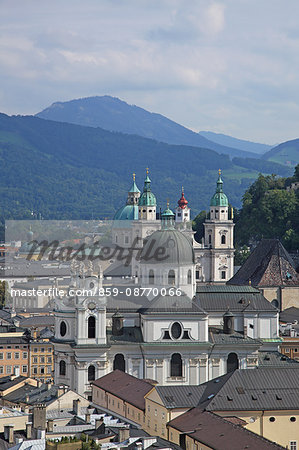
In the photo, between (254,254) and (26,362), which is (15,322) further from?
(254,254)

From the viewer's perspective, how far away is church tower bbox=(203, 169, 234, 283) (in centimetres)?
13762

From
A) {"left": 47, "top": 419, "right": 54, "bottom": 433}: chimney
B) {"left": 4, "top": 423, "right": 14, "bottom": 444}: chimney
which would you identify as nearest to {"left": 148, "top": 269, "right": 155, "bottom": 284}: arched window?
{"left": 47, "top": 419, "right": 54, "bottom": 433}: chimney

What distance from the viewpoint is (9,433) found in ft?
188

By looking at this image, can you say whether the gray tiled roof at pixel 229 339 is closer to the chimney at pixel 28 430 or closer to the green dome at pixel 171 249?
the green dome at pixel 171 249

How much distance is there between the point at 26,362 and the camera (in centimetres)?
9569

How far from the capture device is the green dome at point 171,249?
81.1 meters

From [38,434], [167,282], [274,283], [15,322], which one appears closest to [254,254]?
[274,283]

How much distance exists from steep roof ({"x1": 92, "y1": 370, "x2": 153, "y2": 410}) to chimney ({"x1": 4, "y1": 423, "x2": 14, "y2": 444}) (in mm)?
7700

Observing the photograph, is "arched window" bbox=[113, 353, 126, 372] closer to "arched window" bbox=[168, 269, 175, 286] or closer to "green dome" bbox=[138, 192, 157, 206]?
"arched window" bbox=[168, 269, 175, 286]

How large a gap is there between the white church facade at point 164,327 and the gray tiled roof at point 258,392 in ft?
33.9

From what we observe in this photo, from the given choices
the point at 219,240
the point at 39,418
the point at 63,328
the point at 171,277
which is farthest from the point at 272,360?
the point at 219,240

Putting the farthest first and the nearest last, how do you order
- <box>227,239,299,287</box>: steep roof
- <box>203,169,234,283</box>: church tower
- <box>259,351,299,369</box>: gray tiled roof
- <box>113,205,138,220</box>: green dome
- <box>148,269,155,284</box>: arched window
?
<box>113,205,138,220</box>: green dome < <box>203,169,234,283</box>: church tower < <box>227,239,299,287</box>: steep roof < <box>148,269,155,284</box>: arched window < <box>259,351,299,369</box>: gray tiled roof

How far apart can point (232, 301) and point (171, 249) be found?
195 inches

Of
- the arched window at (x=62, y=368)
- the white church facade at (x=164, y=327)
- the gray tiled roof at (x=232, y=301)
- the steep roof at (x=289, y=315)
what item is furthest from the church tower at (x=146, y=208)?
the arched window at (x=62, y=368)
